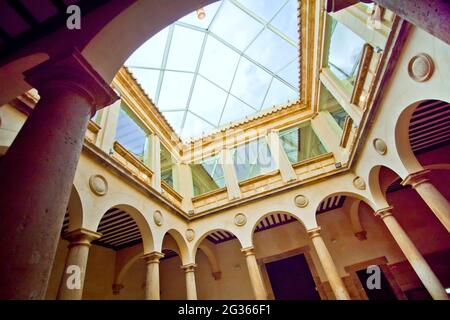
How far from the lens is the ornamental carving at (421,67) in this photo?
3643 millimetres

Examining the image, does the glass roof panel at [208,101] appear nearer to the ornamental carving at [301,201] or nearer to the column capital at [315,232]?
the ornamental carving at [301,201]

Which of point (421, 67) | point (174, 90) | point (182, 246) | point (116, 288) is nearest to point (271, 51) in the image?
point (174, 90)

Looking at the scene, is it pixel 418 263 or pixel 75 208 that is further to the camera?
pixel 418 263

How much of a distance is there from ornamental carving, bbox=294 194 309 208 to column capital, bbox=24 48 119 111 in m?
7.17

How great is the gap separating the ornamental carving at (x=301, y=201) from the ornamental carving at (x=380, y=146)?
283 cm

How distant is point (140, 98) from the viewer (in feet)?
28.1

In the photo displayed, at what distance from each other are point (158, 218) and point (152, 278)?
1.59 meters

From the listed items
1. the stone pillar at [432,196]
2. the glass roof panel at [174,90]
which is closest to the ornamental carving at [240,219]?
the stone pillar at [432,196]

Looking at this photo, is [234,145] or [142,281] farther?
[234,145]

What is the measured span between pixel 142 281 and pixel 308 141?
9500mm

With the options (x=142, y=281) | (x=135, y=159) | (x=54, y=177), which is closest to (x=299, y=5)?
(x=135, y=159)

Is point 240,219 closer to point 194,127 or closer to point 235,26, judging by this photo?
point 194,127

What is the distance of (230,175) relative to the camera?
963cm
